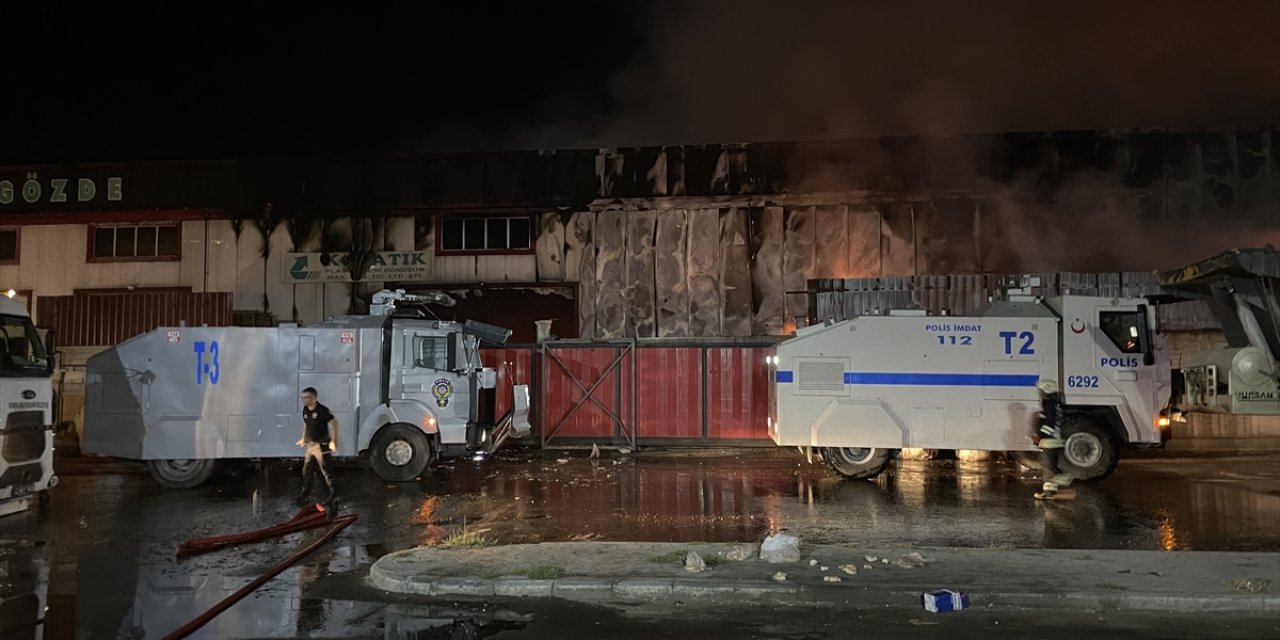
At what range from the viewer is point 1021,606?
231 inches

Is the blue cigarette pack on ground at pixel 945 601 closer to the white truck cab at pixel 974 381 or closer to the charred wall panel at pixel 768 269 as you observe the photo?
the white truck cab at pixel 974 381

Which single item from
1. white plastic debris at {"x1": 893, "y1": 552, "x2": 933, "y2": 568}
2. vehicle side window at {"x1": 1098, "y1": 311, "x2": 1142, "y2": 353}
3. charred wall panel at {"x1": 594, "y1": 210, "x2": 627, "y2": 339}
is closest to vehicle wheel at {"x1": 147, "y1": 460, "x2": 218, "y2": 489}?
charred wall panel at {"x1": 594, "y1": 210, "x2": 627, "y2": 339}

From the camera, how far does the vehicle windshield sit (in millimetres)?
9672

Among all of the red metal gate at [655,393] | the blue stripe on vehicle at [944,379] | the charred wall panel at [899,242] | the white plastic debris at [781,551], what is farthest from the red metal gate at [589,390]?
the white plastic debris at [781,551]

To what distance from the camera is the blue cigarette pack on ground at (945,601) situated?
19.0 feet

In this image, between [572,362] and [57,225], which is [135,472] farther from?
[57,225]

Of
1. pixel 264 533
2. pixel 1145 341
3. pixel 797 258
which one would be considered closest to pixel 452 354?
pixel 264 533

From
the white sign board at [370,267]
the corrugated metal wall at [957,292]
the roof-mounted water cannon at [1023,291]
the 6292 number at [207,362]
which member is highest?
the white sign board at [370,267]

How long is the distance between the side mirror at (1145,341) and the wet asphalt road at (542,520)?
184 cm

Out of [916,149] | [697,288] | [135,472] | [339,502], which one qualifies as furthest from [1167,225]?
[135,472]

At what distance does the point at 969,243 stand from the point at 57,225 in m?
22.7

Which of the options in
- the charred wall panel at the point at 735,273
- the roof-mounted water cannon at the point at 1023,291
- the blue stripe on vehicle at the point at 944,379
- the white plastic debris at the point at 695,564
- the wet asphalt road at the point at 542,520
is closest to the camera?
the wet asphalt road at the point at 542,520

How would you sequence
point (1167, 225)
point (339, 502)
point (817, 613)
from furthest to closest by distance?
point (1167, 225) → point (339, 502) → point (817, 613)

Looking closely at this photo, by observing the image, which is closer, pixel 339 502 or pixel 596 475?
pixel 339 502
